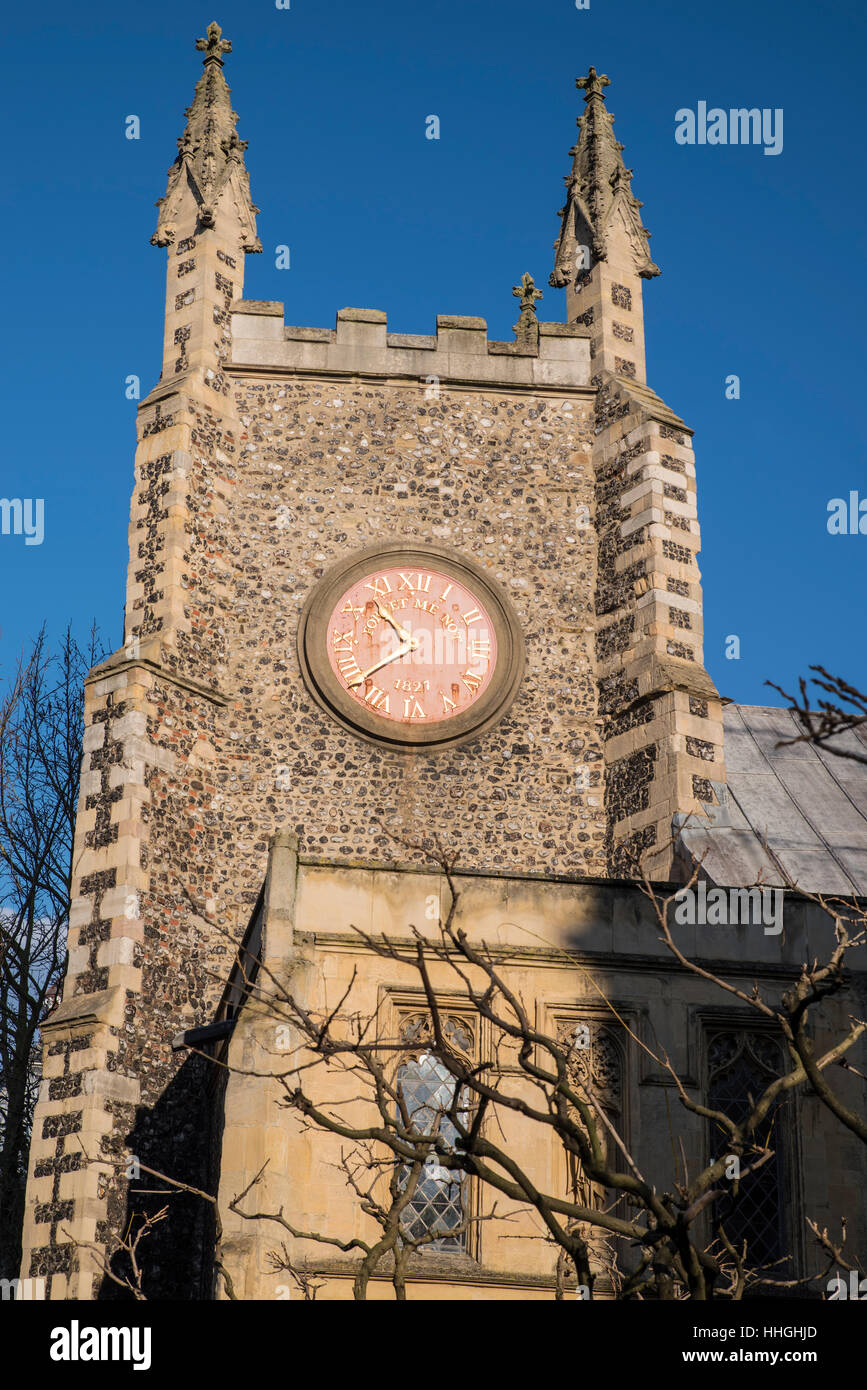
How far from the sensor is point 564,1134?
816cm

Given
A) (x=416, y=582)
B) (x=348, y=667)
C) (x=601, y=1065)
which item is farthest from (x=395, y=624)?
(x=601, y=1065)

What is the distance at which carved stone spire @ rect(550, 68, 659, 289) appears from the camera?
24.2 m

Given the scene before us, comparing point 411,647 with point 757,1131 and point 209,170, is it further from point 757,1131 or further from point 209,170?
point 757,1131

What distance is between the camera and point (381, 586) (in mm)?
21906

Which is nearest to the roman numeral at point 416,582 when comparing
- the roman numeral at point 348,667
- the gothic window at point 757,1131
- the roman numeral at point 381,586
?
the roman numeral at point 381,586

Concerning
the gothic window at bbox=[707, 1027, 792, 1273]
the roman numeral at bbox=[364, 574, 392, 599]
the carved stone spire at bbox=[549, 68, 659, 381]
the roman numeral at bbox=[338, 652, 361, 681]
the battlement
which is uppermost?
the carved stone spire at bbox=[549, 68, 659, 381]

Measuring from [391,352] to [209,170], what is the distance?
11.0 ft

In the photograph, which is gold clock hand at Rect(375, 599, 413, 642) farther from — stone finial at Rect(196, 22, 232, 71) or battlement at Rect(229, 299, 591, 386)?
stone finial at Rect(196, 22, 232, 71)

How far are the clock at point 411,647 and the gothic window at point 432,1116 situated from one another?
717 cm

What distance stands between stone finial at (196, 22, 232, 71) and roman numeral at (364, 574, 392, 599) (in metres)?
7.94

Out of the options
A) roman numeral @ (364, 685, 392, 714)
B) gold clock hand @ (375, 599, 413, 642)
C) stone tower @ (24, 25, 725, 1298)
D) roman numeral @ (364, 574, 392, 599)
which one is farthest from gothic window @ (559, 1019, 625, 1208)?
roman numeral @ (364, 574, 392, 599)

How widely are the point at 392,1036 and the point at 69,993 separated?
634 cm
